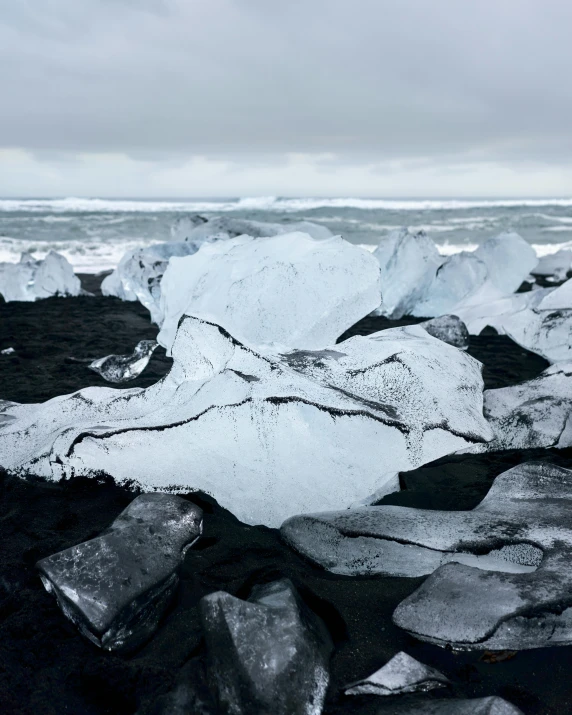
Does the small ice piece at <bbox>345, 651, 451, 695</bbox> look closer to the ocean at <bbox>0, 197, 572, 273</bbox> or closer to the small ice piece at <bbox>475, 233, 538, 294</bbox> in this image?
the small ice piece at <bbox>475, 233, 538, 294</bbox>

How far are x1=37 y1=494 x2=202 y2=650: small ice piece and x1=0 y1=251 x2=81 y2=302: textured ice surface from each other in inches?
194

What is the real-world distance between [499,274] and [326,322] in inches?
151

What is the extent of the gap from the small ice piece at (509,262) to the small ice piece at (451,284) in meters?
0.50

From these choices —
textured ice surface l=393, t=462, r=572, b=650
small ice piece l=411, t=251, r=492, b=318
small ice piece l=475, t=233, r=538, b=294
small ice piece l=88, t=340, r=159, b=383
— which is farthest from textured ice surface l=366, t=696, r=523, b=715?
small ice piece l=475, t=233, r=538, b=294

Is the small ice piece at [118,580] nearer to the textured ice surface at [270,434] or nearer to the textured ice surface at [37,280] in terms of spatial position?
the textured ice surface at [270,434]

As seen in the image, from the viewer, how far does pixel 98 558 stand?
1.46 metres

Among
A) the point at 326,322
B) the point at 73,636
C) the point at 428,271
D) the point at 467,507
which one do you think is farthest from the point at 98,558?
the point at 428,271

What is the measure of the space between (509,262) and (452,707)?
5.51 meters

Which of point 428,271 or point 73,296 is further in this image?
point 73,296

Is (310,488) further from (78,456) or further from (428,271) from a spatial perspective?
(428,271)

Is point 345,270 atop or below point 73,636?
atop

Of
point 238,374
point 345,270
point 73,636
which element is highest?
point 345,270

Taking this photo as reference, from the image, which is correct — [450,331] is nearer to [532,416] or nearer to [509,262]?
[532,416]

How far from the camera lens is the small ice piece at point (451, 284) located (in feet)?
17.8
